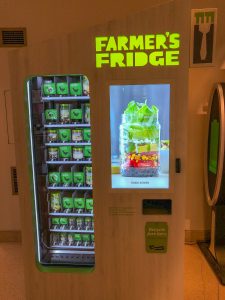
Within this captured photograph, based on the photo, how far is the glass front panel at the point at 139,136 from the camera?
6.36 feet

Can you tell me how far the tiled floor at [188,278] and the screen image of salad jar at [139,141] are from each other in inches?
47.8

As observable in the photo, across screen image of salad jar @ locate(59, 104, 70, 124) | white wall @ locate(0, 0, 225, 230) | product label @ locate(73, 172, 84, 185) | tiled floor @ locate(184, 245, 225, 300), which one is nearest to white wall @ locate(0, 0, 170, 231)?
white wall @ locate(0, 0, 225, 230)

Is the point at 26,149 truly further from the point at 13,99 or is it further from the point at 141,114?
the point at 141,114

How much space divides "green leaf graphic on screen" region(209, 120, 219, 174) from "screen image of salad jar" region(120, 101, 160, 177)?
102 centimetres

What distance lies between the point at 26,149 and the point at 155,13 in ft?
4.23

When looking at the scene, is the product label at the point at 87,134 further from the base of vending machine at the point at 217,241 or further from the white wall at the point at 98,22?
the base of vending machine at the point at 217,241

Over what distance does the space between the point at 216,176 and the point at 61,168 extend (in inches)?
58.7

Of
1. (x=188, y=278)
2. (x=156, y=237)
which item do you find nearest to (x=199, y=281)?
(x=188, y=278)

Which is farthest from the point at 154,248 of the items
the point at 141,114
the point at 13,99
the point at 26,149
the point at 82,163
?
the point at 13,99

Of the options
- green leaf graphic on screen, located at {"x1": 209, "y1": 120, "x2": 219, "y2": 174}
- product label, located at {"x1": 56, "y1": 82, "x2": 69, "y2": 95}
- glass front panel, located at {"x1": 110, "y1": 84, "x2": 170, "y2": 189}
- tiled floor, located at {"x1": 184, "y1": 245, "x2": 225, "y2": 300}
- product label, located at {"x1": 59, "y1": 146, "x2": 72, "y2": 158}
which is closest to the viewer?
glass front panel, located at {"x1": 110, "y1": 84, "x2": 170, "y2": 189}

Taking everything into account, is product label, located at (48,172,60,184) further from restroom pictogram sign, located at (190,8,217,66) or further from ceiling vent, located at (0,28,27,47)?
restroom pictogram sign, located at (190,8,217,66)

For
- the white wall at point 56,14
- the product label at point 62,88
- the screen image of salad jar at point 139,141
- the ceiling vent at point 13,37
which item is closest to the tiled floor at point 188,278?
the screen image of salad jar at point 139,141

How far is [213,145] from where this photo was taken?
2.82 m

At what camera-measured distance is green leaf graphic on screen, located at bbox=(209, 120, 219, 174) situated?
2730 millimetres
